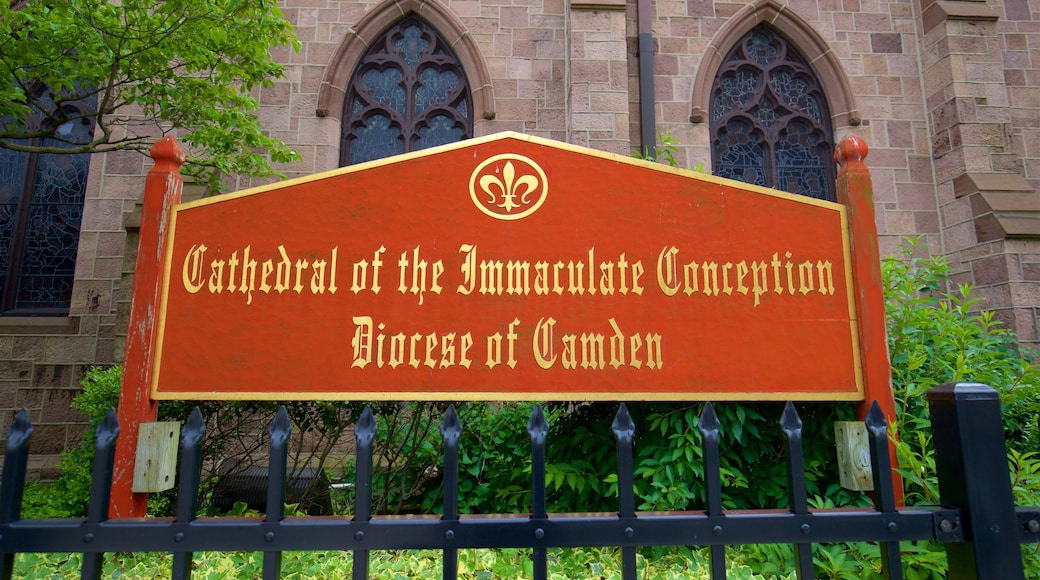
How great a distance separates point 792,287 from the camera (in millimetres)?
2549

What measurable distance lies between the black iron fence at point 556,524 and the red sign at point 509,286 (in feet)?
3.65

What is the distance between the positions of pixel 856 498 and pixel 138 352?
339 cm

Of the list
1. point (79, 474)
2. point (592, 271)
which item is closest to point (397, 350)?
point (592, 271)

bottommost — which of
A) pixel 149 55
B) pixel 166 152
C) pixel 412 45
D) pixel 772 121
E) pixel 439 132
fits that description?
pixel 166 152

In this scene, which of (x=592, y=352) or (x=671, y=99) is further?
(x=671, y=99)

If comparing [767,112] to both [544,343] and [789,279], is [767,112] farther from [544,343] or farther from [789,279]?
[544,343]

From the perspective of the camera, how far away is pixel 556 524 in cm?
126

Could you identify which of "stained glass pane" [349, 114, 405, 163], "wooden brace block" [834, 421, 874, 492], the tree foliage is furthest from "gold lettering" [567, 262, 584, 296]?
"stained glass pane" [349, 114, 405, 163]

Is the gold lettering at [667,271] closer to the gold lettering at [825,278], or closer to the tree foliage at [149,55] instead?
the gold lettering at [825,278]

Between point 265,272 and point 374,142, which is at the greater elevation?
point 374,142

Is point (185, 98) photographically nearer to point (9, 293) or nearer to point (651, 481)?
point (9, 293)

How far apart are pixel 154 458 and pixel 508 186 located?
1.97 meters

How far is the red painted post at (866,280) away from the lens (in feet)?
8.07

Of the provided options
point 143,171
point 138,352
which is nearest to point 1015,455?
point 138,352
